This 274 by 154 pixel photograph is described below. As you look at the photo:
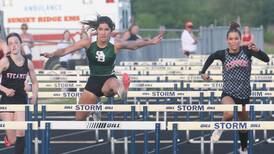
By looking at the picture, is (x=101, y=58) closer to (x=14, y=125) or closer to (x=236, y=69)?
(x=236, y=69)

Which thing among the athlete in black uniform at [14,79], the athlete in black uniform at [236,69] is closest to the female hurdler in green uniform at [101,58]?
the athlete in black uniform at [14,79]

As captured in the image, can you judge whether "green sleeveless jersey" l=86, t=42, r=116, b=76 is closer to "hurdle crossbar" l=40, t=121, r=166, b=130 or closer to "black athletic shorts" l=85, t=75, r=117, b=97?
"black athletic shorts" l=85, t=75, r=117, b=97

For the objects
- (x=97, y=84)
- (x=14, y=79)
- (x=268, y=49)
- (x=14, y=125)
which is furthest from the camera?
(x=268, y=49)

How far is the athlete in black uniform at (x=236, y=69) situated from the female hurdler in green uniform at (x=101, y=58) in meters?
0.98

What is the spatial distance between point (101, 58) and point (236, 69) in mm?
1856

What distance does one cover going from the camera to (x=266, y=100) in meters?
19.0

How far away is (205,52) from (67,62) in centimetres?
1021

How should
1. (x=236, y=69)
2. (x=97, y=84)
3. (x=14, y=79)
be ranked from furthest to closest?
(x=97, y=84) → (x=236, y=69) → (x=14, y=79)

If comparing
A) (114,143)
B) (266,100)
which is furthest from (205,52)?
(114,143)

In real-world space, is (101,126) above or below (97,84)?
below

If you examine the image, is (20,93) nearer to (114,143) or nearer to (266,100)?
(114,143)

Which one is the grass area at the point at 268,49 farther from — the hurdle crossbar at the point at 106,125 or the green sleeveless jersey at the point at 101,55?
the hurdle crossbar at the point at 106,125

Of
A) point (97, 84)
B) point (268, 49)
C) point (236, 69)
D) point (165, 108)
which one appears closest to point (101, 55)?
point (97, 84)

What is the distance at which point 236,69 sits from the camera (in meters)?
14.0
